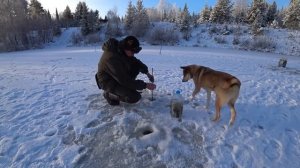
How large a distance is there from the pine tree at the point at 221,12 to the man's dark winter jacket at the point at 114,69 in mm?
40029

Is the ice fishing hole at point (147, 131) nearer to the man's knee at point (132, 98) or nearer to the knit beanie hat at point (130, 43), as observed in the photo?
the man's knee at point (132, 98)

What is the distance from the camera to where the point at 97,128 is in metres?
4.22

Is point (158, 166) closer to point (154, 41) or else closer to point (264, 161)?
point (264, 161)

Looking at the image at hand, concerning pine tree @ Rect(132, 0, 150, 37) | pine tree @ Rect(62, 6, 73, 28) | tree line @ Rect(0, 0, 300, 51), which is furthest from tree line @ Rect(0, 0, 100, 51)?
pine tree @ Rect(62, 6, 73, 28)

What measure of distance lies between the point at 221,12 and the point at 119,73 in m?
41.3

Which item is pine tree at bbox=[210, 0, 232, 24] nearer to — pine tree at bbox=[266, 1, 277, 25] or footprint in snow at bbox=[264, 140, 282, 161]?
pine tree at bbox=[266, 1, 277, 25]

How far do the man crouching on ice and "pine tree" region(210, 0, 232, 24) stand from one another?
40.0m

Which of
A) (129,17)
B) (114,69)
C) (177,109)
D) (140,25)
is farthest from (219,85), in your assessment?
(129,17)

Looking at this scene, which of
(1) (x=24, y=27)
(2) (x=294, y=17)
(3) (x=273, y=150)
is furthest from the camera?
(2) (x=294, y=17)

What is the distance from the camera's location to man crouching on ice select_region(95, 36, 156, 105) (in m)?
4.64

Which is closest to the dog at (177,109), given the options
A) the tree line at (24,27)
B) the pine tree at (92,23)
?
the tree line at (24,27)

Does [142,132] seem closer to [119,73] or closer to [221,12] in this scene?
[119,73]

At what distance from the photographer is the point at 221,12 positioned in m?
41.2

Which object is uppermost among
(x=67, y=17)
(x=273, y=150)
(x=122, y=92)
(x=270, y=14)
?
(x=270, y=14)
